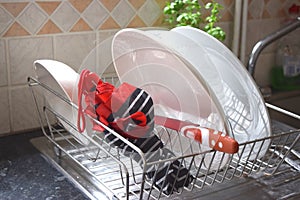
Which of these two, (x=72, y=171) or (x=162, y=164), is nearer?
(x=162, y=164)

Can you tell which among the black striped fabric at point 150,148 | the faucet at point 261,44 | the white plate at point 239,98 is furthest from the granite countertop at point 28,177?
the faucet at point 261,44

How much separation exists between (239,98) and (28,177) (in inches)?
16.9

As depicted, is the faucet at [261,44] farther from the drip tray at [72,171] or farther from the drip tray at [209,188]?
the drip tray at [72,171]

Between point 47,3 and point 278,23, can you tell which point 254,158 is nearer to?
point 47,3

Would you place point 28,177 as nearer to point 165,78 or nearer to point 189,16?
point 165,78

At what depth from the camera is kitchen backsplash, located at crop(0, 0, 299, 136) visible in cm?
114

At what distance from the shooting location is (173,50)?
2.87ft

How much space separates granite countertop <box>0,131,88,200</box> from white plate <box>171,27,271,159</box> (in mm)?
320

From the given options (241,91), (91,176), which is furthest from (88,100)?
(241,91)

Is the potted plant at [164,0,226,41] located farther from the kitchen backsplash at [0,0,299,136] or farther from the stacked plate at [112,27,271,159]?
the stacked plate at [112,27,271,159]

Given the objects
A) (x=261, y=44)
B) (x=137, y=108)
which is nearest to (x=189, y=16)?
(x=261, y=44)

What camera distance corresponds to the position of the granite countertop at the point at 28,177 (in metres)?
0.90

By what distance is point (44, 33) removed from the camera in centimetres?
117

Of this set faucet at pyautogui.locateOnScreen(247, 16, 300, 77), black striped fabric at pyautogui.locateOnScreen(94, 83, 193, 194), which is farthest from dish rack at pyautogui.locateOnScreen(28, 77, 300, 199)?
faucet at pyautogui.locateOnScreen(247, 16, 300, 77)
